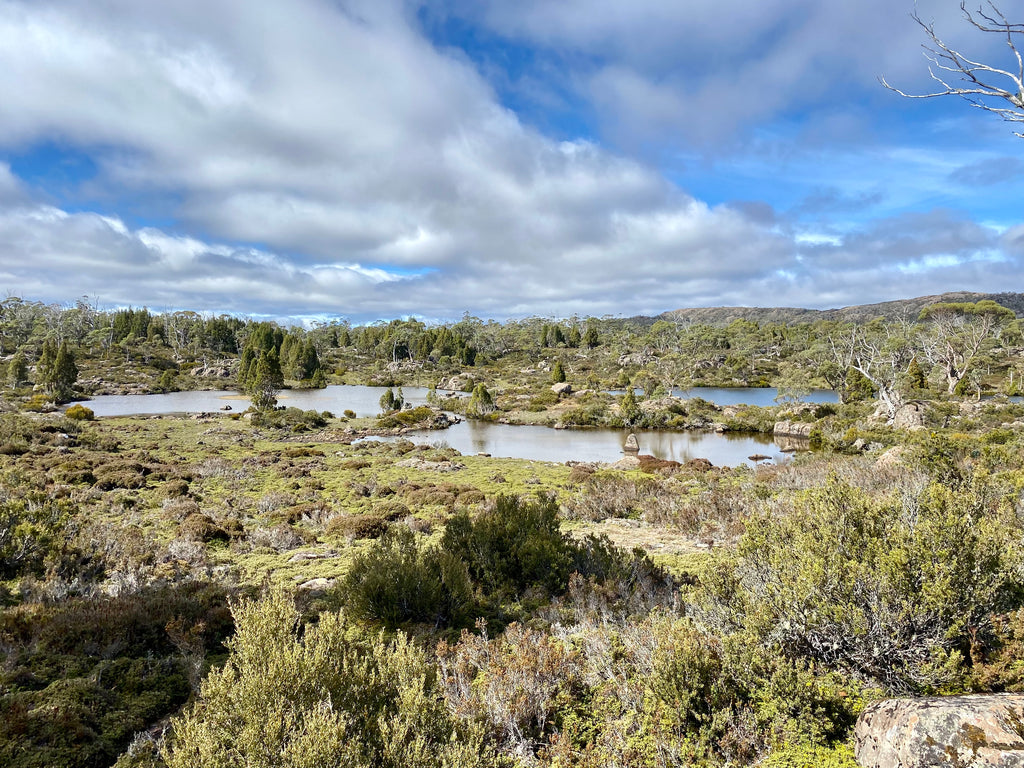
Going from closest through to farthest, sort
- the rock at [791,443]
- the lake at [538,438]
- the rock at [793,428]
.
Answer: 1. the lake at [538,438]
2. the rock at [791,443]
3. the rock at [793,428]

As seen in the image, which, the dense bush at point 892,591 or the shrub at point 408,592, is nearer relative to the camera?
the dense bush at point 892,591

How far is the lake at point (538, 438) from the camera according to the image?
30500 millimetres

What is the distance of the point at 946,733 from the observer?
276 centimetres

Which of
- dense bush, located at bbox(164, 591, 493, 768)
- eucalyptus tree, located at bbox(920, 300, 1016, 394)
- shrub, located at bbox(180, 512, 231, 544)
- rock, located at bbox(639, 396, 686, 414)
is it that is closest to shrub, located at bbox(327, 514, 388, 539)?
shrub, located at bbox(180, 512, 231, 544)

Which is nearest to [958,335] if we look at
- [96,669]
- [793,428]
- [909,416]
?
[793,428]

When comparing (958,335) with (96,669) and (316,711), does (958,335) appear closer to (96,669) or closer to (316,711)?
(316,711)

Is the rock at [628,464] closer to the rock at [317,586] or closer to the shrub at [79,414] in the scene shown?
the rock at [317,586]

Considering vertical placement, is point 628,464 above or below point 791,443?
above

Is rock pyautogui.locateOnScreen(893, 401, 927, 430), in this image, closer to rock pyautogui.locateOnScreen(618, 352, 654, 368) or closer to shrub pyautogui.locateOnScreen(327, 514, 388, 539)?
shrub pyautogui.locateOnScreen(327, 514, 388, 539)

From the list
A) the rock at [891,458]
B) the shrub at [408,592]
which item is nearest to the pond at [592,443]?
the rock at [891,458]

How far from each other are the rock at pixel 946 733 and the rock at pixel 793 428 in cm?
3746

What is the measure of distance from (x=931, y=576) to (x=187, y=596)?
827 centimetres

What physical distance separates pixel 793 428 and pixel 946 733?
39538mm

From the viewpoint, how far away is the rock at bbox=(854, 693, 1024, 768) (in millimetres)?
2621
